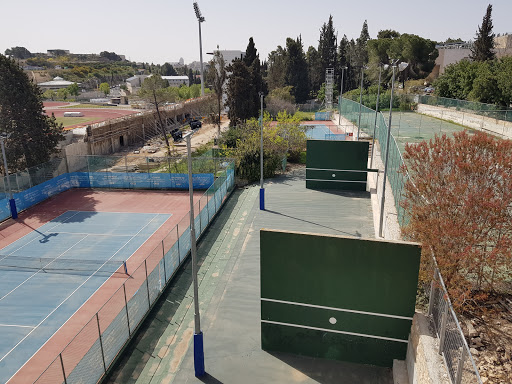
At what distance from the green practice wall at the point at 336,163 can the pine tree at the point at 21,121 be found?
2339 centimetres

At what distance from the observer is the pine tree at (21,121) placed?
33.4 meters

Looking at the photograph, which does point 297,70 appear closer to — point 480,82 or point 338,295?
point 480,82

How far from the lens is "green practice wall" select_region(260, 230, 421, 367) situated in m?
11.1

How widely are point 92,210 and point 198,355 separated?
19.2 meters

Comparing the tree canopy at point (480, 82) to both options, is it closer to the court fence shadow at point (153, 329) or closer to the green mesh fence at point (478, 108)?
the green mesh fence at point (478, 108)

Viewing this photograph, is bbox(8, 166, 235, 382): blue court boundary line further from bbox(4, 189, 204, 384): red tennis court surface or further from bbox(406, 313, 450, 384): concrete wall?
bbox(406, 313, 450, 384): concrete wall

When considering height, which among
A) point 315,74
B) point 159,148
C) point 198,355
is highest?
point 315,74

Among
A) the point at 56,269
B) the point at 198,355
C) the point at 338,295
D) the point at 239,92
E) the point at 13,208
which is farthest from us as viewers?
the point at 239,92

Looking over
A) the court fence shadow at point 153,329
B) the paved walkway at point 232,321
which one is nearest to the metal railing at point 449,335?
the paved walkway at point 232,321

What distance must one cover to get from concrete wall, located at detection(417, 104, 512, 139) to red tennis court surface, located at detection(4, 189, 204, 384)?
28.4m

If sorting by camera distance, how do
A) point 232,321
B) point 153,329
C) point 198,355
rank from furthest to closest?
1. point 232,321
2. point 153,329
3. point 198,355

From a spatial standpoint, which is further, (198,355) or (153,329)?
(153,329)

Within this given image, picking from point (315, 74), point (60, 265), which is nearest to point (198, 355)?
point (60, 265)

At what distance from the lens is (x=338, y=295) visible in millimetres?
11711
